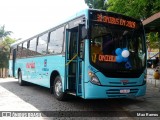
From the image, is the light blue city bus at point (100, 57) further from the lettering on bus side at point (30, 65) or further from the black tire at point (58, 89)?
the lettering on bus side at point (30, 65)

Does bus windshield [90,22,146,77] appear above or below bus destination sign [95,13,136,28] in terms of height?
below

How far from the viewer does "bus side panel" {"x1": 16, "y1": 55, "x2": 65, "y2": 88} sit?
387 inches

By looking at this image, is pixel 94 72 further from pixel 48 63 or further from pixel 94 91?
pixel 48 63

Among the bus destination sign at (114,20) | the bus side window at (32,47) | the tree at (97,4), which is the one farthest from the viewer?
the tree at (97,4)

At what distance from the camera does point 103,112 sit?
319 inches

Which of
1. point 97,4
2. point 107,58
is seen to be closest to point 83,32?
point 107,58

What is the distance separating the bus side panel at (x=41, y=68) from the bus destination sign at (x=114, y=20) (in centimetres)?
206

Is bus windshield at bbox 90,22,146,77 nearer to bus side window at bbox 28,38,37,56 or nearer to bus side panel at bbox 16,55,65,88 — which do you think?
bus side panel at bbox 16,55,65,88

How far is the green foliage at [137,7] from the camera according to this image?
14414 millimetres

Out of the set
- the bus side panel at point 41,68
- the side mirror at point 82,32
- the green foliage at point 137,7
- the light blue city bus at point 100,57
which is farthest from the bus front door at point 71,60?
the green foliage at point 137,7

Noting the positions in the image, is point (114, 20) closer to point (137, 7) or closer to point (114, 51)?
point (114, 51)

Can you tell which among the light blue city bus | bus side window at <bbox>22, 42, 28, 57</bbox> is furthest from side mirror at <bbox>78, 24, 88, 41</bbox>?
bus side window at <bbox>22, 42, 28, 57</bbox>

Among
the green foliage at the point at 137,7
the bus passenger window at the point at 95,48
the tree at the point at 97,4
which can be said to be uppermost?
the tree at the point at 97,4

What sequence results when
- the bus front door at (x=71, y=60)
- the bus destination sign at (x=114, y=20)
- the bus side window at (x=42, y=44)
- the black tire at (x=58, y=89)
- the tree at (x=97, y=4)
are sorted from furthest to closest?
1. the tree at (x=97, y=4)
2. the bus side window at (x=42, y=44)
3. the black tire at (x=58, y=89)
4. the bus front door at (x=71, y=60)
5. the bus destination sign at (x=114, y=20)
